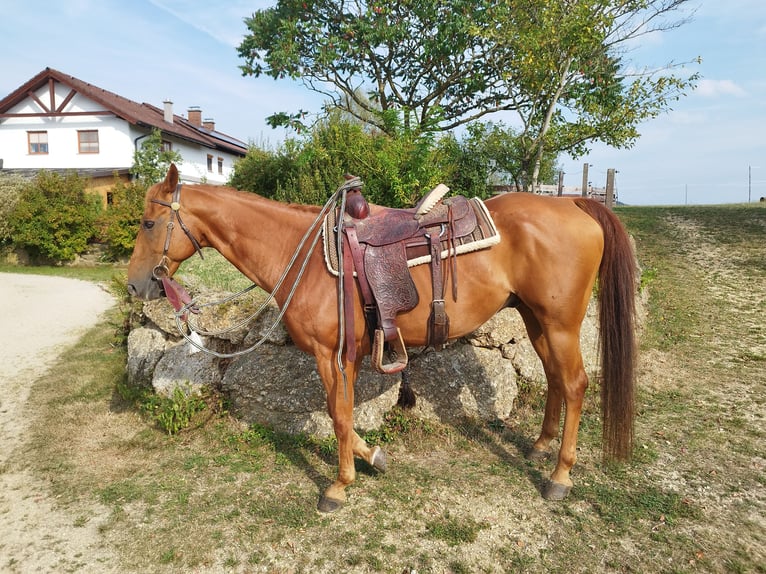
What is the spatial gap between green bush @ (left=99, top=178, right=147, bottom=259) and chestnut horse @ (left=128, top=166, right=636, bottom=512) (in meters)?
14.1

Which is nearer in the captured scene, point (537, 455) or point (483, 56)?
point (537, 455)

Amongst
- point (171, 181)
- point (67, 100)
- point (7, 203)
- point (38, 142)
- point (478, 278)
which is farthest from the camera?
point (38, 142)

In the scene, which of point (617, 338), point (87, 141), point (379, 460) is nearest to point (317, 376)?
point (379, 460)

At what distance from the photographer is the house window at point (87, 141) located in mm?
22891

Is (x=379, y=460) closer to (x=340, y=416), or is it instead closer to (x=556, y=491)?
(x=340, y=416)

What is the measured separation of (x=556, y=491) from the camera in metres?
3.17

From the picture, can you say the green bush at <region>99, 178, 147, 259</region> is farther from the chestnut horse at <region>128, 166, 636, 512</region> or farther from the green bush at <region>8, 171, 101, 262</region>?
the chestnut horse at <region>128, 166, 636, 512</region>

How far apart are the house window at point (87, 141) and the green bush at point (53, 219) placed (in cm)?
750

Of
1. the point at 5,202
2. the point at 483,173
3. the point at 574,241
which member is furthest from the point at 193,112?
the point at 574,241

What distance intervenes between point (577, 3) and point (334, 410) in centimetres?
863

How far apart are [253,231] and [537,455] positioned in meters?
2.81

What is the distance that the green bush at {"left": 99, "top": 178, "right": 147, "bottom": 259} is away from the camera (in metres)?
15.6

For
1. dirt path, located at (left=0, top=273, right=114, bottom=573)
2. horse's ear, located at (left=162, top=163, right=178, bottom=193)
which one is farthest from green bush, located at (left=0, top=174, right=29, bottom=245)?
horse's ear, located at (left=162, top=163, right=178, bottom=193)

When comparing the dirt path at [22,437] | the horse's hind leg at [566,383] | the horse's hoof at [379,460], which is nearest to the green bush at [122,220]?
the dirt path at [22,437]
